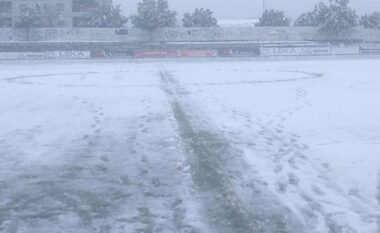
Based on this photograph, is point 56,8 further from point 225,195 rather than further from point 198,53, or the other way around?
point 225,195

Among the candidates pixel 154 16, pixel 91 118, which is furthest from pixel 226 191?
pixel 154 16

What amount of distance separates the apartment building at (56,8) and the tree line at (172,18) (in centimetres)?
71

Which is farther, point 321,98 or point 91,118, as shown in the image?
point 321,98

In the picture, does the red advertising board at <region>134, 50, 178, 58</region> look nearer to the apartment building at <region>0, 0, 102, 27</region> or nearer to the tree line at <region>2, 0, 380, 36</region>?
the tree line at <region>2, 0, 380, 36</region>

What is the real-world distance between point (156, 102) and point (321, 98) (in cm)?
508

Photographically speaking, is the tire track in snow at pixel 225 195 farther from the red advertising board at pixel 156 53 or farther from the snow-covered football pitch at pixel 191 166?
the red advertising board at pixel 156 53

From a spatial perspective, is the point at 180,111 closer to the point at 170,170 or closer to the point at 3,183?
the point at 170,170

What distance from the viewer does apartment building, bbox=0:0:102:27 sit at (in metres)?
79.5

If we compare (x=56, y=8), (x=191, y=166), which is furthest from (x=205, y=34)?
(x=191, y=166)

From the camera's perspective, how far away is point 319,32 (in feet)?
220

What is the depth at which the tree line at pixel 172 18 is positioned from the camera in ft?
220

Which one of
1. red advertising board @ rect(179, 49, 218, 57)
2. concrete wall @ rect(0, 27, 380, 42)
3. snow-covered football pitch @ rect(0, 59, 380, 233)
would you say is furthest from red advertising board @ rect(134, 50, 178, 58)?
snow-covered football pitch @ rect(0, 59, 380, 233)

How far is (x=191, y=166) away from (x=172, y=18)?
66.7m

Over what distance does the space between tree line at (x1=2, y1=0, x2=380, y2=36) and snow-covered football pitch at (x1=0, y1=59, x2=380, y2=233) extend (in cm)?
4946
